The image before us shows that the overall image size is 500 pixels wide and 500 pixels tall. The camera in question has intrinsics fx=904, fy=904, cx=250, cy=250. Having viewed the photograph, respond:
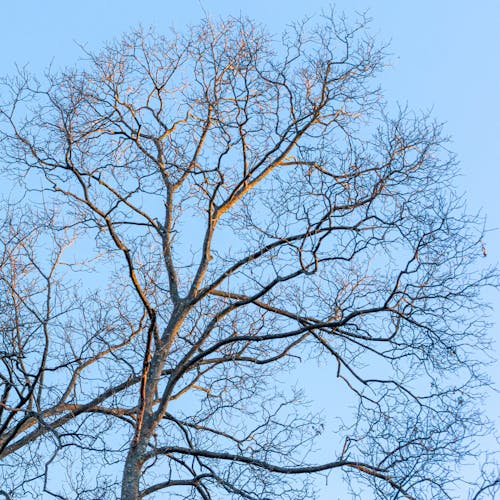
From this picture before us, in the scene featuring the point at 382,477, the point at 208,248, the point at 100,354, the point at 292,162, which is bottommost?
the point at 382,477

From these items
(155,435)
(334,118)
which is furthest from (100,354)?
(334,118)

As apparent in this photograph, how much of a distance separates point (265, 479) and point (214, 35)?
6267 millimetres

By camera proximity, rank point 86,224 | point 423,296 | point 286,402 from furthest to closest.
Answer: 1. point 86,224
2. point 286,402
3. point 423,296

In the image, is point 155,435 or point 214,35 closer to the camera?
point 155,435

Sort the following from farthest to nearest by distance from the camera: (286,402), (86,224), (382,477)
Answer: (86,224) < (286,402) < (382,477)

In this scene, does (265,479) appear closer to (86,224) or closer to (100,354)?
(100,354)

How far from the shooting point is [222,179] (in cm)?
1275

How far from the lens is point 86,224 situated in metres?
12.8

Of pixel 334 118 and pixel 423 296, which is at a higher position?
pixel 334 118

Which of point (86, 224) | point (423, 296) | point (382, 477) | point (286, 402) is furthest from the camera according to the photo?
point (86, 224)

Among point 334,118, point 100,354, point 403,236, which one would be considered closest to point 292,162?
point 334,118

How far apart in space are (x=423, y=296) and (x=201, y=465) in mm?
3406

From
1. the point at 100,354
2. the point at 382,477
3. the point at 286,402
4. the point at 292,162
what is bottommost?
the point at 382,477

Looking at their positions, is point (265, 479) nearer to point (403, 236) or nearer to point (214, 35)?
point (403, 236)
